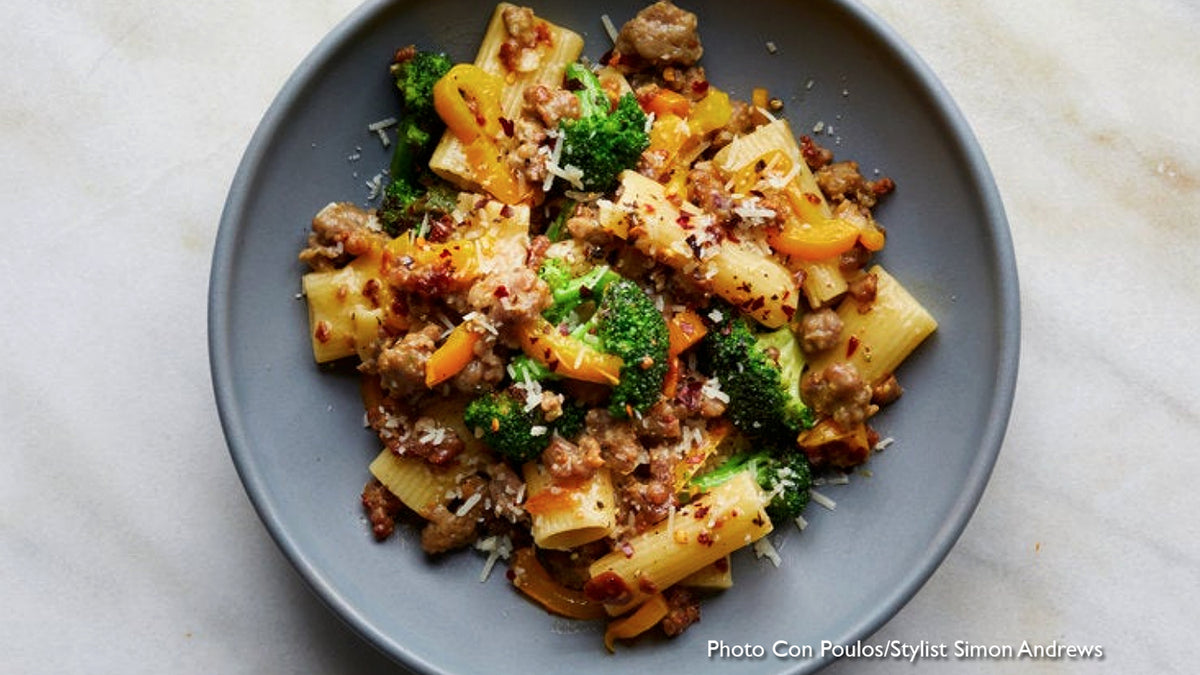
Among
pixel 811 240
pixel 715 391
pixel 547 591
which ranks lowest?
pixel 547 591

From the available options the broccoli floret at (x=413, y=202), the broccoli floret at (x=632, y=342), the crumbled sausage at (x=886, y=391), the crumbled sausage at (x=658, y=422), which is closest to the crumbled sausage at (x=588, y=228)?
the broccoli floret at (x=632, y=342)

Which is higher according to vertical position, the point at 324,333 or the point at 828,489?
the point at 324,333

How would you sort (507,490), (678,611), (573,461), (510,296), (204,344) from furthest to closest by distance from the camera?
1. (204,344)
2. (678,611)
3. (507,490)
4. (573,461)
5. (510,296)

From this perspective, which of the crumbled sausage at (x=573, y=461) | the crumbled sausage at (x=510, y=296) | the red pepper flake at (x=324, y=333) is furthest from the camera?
the red pepper flake at (x=324, y=333)

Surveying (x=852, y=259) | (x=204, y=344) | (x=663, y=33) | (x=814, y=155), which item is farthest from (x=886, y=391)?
(x=204, y=344)

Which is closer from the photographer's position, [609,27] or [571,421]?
[571,421]

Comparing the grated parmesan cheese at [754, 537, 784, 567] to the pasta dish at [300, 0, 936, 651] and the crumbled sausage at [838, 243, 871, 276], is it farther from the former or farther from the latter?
the crumbled sausage at [838, 243, 871, 276]

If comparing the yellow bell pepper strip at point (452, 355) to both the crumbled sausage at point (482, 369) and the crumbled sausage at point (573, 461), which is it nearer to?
the crumbled sausage at point (482, 369)

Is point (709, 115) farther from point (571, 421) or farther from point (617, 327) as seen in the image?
point (571, 421)
